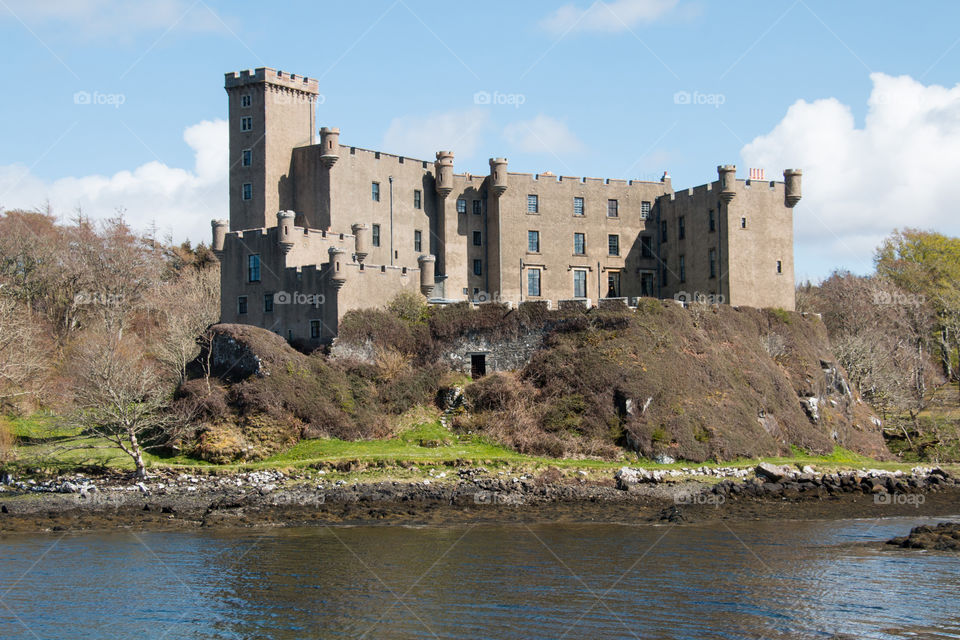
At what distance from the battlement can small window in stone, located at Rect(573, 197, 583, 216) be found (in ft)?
57.6

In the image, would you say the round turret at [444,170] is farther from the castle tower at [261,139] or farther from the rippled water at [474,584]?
the rippled water at [474,584]

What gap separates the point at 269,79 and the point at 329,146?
5149 millimetres

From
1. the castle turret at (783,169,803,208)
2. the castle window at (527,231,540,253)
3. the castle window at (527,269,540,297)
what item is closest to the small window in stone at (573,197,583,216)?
the castle window at (527,231,540,253)

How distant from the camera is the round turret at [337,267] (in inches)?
1893

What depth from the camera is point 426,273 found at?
5297cm

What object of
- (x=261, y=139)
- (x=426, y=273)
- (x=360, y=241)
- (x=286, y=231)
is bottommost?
(x=426, y=273)

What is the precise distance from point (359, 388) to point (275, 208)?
12.7 meters

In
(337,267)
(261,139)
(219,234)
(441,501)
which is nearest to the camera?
(441,501)

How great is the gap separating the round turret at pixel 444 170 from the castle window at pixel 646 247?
13373 millimetres

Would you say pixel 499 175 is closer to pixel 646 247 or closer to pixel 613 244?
pixel 613 244

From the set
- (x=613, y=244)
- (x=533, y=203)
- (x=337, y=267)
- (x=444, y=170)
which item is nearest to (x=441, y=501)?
(x=337, y=267)

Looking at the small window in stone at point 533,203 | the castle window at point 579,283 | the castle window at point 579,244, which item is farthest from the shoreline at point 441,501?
the small window in stone at point 533,203

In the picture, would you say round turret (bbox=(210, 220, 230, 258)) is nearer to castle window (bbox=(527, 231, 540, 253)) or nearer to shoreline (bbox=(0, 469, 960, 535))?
shoreline (bbox=(0, 469, 960, 535))

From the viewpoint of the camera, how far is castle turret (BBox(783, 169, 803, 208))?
57.6 m
